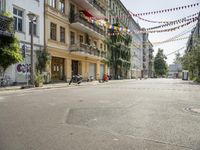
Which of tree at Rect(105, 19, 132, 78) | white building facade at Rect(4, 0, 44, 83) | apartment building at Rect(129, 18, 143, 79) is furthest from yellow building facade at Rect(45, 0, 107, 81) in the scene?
apartment building at Rect(129, 18, 143, 79)

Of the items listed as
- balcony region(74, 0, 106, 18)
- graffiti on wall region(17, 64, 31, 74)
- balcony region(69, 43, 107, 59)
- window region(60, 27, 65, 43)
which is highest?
balcony region(74, 0, 106, 18)

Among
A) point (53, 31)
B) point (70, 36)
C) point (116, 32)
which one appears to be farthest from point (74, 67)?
point (116, 32)

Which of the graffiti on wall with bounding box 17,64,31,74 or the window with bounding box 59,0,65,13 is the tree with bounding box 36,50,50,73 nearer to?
the graffiti on wall with bounding box 17,64,31,74

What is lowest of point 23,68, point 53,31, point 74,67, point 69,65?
point 23,68

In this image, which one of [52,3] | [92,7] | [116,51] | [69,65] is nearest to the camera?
[52,3]

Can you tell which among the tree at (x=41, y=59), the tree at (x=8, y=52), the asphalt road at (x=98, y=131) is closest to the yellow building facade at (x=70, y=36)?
the tree at (x=41, y=59)

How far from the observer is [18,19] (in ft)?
65.5

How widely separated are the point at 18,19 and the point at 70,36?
373 inches

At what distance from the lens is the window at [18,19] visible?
768 inches

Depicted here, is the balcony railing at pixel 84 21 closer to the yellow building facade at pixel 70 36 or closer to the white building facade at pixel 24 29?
the yellow building facade at pixel 70 36

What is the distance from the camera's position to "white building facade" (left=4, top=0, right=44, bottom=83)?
1893cm

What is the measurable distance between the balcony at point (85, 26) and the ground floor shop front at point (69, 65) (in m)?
3.73

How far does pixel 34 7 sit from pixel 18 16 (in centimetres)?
243

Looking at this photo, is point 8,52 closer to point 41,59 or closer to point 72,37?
point 41,59
